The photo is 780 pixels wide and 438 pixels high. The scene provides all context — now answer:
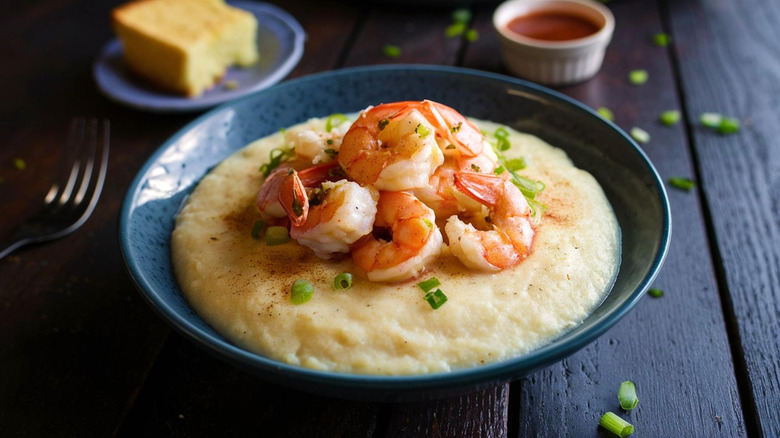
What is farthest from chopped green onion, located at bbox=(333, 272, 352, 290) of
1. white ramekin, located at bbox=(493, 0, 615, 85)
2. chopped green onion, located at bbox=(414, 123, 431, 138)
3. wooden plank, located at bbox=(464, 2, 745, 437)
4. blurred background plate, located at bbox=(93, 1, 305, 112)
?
white ramekin, located at bbox=(493, 0, 615, 85)

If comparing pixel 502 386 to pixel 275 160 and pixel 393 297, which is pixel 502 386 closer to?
pixel 393 297

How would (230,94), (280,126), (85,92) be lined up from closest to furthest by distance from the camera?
(280,126) → (230,94) → (85,92)

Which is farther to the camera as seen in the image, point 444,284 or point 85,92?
point 85,92

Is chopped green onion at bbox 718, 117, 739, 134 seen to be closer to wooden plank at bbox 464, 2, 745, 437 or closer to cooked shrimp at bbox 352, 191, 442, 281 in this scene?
wooden plank at bbox 464, 2, 745, 437

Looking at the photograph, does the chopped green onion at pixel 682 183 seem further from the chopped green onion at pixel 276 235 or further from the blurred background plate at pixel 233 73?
the blurred background plate at pixel 233 73

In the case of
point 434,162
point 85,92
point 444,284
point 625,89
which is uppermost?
point 434,162

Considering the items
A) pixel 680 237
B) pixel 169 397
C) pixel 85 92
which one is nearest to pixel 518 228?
pixel 680 237

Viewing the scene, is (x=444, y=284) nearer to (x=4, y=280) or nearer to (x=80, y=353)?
(x=80, y=353)
